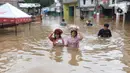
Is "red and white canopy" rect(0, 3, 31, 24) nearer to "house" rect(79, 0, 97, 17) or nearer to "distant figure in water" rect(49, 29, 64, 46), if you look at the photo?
"distant figure in water" rect(49, 29, 64, 46)

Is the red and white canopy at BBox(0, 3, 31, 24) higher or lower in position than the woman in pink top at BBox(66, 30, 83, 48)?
higher

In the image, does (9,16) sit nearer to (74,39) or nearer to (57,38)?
(57,38)

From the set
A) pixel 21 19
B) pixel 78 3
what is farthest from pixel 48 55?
pixel 78 3

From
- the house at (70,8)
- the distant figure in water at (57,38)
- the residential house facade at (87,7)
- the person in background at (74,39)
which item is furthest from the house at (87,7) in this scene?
the person in background at (74,39)

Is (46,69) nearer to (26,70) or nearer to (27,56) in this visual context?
(26,70)

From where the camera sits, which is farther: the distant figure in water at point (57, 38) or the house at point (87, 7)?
the house at point (87, 7)

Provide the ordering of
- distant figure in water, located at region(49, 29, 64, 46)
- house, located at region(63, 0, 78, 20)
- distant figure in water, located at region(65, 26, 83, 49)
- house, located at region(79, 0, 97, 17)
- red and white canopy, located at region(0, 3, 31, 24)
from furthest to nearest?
house, located at region(63, 0, 78, 20), house, located at region(79, 0, 97, 17), red and white canopy, located at region(0, 3, 31, 24), distant figure in water, located at region(49, 29, 64, 46), distant figure in water, located at region(65, 26, 83, 49)

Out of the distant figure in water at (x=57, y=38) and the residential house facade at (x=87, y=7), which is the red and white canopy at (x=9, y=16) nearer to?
the distant figure in water at (x=57, y=38)

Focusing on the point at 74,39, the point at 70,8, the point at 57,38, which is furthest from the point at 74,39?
the point at 70,8

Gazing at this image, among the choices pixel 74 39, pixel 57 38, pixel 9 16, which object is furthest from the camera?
pixel 9 16

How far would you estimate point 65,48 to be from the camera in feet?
33.3

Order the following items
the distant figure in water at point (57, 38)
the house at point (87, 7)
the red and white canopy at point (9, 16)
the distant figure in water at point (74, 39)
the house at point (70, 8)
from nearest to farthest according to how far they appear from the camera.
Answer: the distant figure in water at point (74, 39), the distant figure in water at point (57, 38), the red and white canopy at point (9, 16), the house at point (87, 7), the house at point (70, 8)

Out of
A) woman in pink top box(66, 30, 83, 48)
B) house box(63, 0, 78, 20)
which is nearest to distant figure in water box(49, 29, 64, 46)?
woman in pink top box(66, 30, 83, 48)

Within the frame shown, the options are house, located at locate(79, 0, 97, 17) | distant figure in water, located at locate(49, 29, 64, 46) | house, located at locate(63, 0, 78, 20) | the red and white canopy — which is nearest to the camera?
distant figure in water, located at locate(49, 29, 64, 46)
